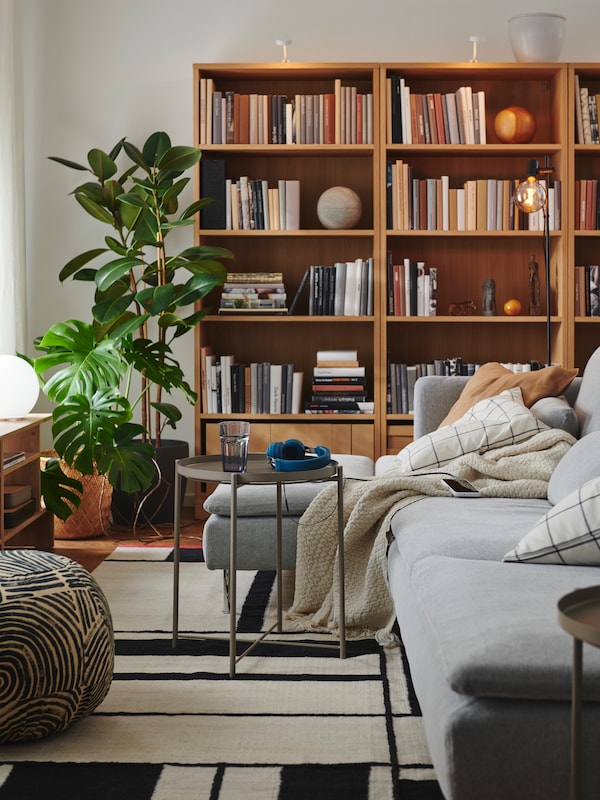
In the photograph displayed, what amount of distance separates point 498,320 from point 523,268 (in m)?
0.44

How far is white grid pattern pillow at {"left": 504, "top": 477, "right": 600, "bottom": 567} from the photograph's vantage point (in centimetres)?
198

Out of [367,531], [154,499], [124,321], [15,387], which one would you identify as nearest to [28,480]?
[15,387]

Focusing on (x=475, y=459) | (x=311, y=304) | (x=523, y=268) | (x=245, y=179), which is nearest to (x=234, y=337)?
(x=311, y=304)

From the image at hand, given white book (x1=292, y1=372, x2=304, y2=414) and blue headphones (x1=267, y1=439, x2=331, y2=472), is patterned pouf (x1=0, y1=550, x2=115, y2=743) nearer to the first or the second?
blue headphones (x1=267, y1=439, x2=331, y2=472)

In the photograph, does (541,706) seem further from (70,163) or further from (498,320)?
(70,163)

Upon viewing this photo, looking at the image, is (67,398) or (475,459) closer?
(475,459)

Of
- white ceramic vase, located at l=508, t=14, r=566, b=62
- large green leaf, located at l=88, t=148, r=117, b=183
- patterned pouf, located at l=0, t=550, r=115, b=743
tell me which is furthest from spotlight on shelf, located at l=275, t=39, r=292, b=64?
patterned pouf, located at l=0, t=550, r=115, b=743

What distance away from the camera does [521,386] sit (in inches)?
140

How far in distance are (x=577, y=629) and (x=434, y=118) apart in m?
3.89

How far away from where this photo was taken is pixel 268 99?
4.69 m

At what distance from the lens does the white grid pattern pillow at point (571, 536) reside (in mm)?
1978

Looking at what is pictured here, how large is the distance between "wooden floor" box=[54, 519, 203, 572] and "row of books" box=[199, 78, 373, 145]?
189cm

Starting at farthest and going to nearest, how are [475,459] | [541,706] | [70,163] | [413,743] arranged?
[70,163] < [475,459] < [413,743] < [541,706]

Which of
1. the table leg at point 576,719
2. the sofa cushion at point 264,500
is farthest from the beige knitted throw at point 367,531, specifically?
the table leg at point 576,719
